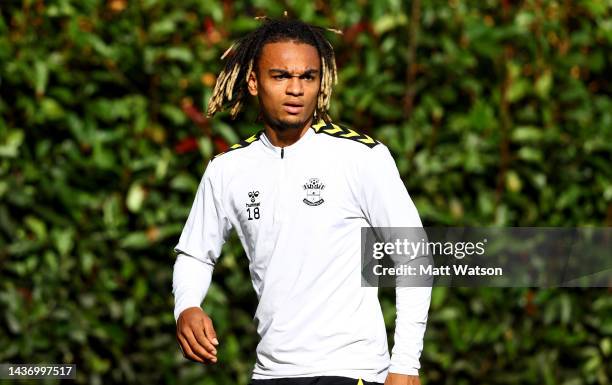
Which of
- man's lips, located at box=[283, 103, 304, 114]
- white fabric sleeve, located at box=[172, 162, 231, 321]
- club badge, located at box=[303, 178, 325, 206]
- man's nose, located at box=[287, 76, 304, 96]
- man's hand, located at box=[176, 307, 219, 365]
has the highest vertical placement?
man's nose, located at box=[287, 76, 304, 96]

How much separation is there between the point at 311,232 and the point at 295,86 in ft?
1.65

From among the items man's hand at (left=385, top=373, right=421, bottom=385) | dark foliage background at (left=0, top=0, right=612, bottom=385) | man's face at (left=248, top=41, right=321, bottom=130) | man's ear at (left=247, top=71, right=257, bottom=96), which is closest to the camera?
man's hand at (left=385, top=373, right=421, bottom=385)

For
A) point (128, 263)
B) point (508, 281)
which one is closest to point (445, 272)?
point (508, 281)

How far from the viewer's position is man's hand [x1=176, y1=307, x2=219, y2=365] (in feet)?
12.5

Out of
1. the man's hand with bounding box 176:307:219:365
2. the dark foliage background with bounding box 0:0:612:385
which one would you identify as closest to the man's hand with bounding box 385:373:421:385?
the man's hand with bounding box 176:307:219:365

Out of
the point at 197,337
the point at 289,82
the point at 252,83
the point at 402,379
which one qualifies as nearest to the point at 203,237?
the point at 197,337

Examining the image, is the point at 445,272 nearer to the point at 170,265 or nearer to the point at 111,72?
the point at 170,265

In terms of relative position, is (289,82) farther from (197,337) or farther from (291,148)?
(197,337)

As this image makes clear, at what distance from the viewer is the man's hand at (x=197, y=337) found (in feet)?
12.5

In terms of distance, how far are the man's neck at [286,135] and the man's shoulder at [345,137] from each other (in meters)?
0.05

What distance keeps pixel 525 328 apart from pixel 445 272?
26.7 inches

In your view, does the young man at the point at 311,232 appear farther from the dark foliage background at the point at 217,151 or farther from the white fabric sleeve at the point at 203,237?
the dark foliage background at the point at 217,151

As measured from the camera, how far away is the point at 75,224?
7.14 m

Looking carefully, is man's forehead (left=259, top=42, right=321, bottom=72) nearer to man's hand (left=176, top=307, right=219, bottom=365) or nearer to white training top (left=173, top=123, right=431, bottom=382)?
white training top (left=173, top=123, right=431, bottom=382)
